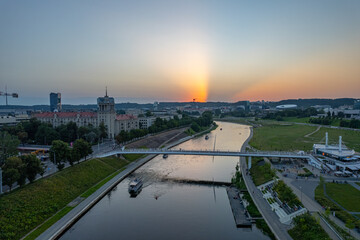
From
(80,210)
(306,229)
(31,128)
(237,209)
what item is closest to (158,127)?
(31,128)

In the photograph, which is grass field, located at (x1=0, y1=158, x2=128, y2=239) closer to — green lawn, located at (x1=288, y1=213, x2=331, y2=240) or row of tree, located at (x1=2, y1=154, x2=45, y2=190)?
row of tree, located at (x1=2, y1=154, x2=45, y2=190)

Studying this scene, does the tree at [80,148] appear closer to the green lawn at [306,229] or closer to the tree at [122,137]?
the tree at [122,137]

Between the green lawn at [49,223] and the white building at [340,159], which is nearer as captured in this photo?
the green lawn at [49,223]

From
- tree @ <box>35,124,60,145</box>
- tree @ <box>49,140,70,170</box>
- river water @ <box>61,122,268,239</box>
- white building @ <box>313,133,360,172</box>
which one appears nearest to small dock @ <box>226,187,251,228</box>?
river water @ <box>61,122,268,239</box>

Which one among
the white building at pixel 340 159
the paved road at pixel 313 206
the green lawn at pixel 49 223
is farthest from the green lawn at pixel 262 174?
the green lawn at pixel 49 223

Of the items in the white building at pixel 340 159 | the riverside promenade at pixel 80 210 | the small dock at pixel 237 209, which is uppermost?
the white building at pixel 340 159

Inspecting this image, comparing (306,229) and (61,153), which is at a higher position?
(61,153)

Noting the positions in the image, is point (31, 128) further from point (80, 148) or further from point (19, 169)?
point (19, 169)
